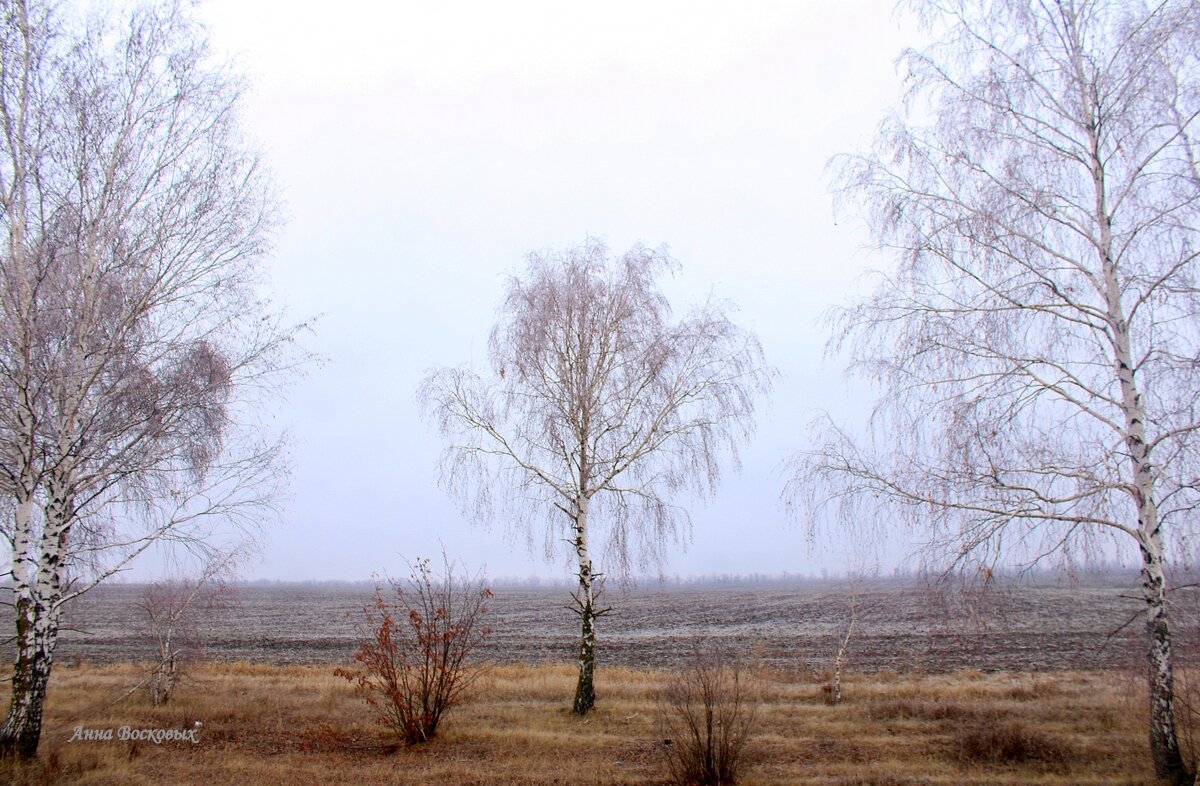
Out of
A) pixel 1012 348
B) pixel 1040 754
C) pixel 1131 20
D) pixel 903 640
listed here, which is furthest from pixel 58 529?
pixel 903 640

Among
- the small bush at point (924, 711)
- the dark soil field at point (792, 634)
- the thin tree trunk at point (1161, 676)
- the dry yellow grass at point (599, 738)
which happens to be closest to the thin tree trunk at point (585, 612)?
the dry yellow grass at point (599, 738)

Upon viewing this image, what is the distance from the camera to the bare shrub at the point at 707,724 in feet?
30.5

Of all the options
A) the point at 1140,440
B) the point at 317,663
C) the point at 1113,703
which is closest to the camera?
the point at 1140,440

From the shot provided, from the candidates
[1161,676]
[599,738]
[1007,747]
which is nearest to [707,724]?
[599,738]

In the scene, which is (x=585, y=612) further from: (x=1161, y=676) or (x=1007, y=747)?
(x=1161, y=676)

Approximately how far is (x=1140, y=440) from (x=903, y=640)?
24.3m

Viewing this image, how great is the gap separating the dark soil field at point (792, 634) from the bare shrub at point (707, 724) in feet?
9.27

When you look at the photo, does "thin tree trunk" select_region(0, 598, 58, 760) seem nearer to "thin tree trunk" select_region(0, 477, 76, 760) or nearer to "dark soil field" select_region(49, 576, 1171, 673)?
"thin tree trunk" select_region(0, 477, 76, 760)

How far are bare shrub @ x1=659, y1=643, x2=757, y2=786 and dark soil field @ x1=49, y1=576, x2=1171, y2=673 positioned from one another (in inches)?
111

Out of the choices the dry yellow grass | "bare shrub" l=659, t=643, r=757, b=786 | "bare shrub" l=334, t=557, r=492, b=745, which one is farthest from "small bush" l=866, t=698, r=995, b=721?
"bare shrub" l=334, t=557, r=492, b=745

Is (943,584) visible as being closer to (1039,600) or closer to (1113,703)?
(1113,703)

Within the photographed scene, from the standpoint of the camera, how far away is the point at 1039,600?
153 ft

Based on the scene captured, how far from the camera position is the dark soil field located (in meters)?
13.3

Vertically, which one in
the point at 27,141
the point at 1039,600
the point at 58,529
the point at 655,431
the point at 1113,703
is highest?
the point at 27,141
